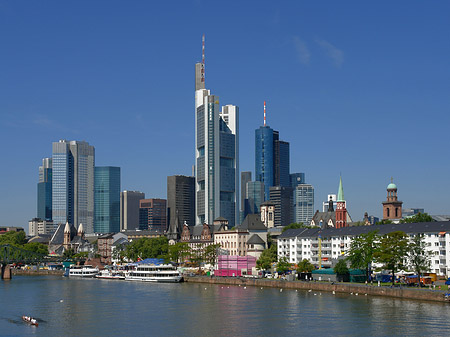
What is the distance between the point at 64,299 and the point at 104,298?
24.1 ft

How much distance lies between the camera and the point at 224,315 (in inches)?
3903

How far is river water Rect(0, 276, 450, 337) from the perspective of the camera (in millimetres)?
84938

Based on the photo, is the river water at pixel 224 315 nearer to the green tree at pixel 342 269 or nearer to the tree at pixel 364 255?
the green tree at pixel 342 269

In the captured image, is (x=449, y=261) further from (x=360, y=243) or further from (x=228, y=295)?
(x=228, y=295)

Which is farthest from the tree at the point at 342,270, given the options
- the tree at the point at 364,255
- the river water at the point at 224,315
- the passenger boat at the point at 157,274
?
the passenger boat at the point at 157,274

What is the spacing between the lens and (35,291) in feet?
500

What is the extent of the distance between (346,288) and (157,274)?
72856 millimetres

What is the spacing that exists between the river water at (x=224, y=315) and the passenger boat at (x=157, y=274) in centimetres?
4691

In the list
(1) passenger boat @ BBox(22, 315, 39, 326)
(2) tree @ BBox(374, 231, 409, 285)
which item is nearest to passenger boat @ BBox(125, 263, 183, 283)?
(2) tree @ BBox(374, 231, 409, 285)

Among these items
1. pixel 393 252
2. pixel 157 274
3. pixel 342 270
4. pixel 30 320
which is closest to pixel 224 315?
pixel 30 320

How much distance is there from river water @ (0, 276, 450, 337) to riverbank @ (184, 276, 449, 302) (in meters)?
2.17

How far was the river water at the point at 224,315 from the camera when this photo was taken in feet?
279

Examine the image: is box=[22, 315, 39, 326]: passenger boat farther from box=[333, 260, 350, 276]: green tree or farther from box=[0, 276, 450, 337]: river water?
box=[333, 260, 350, 276]: green tree

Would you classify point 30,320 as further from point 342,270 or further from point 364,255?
point 364,255
